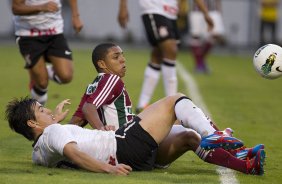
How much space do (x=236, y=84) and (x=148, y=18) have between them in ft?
21.4

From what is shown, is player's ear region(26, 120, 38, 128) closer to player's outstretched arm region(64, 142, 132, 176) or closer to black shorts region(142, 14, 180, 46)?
player's outstretched arm region(64, 142, 132, 176)

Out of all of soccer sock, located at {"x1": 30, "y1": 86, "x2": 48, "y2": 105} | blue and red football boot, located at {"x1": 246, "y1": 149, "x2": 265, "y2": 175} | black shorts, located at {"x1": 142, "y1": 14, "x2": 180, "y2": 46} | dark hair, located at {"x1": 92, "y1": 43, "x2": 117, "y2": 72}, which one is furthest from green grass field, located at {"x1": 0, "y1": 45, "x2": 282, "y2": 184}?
black shorts, located at {"x1": 142, "y1": 14, "x2": 180, "y2": 46}

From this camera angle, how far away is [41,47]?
11.6 m

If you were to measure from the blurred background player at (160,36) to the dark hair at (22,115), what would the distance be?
16.6 feet

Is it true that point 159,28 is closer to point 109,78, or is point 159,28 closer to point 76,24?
point 76,24

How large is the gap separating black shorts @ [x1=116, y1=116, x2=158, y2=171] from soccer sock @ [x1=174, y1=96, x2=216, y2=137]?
320mm

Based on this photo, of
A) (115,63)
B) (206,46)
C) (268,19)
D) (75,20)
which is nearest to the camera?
(115,63)

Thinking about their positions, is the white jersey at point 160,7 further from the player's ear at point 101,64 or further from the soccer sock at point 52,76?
the player's ear at point 101,64

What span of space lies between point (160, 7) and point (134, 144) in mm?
5801

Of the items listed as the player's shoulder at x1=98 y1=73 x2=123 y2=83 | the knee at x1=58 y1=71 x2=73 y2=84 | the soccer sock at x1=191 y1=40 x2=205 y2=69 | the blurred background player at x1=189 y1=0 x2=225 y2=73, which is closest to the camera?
the player's shoulder at x1=98 y1=73 x2=123 y2=83

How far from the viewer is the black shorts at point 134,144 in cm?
750

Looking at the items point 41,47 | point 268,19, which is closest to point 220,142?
point 41,47

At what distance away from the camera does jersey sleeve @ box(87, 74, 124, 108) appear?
7.88 m

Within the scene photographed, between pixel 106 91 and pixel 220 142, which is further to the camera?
pixel 106 91
